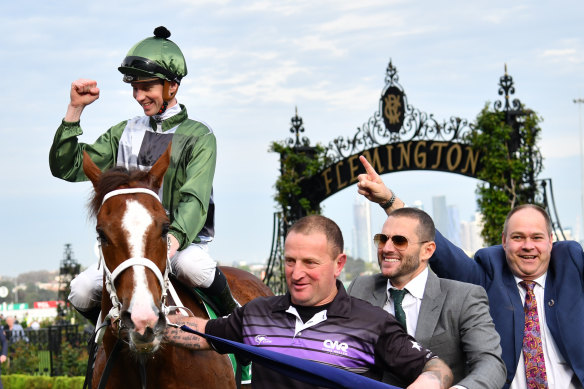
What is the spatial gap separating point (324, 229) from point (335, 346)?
1.39ft

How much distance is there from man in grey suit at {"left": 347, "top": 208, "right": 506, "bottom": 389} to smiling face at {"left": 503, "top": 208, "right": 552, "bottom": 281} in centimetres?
57

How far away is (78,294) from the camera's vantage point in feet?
13.6

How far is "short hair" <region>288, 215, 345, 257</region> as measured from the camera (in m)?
2.92

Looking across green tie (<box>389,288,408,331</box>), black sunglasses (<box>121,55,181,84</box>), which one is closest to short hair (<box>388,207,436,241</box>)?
green tie (<box>389,288,408,331</box>)

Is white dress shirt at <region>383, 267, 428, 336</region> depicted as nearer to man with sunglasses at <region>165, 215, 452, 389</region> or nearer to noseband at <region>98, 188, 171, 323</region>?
man with sunglasses at <region>165, 215, 452, 389</region>

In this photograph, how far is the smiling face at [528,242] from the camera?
12.5 ft

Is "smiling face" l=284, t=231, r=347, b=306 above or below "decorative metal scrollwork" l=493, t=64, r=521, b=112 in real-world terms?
below

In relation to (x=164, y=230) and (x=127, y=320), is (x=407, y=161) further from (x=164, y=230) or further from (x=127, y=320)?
(x=127, y=320)

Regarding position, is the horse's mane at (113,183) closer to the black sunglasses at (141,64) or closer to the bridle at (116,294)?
the bridle at (116,294)

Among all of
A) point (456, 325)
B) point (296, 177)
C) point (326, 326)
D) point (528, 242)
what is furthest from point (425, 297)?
point (296, 177)

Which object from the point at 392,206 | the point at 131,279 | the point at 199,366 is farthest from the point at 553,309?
the point at 131,279

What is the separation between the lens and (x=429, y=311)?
332 centimetres

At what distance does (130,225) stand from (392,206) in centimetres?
116

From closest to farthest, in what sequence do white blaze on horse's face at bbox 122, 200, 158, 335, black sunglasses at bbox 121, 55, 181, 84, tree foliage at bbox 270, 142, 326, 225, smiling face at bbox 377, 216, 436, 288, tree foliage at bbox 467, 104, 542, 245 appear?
white blaze on horse's face at bbox 122, 200, 158, 335, smiling face at bbox 377, 216, 436, 288, black sunglasses at bbox 121, 55, 181, 84, tree foliage at bbox 467, 104, 542, 245, tree foliage at bbox 270, 142, 326, 225
